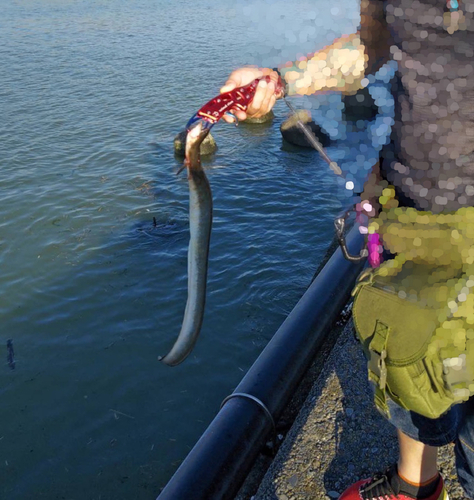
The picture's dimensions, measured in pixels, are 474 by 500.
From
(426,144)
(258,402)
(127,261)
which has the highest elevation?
(426,144)

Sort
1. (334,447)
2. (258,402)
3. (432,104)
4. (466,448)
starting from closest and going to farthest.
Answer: (432,104) → (466,448) → (334,447) → (258,402)

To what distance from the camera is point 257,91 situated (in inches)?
91.7

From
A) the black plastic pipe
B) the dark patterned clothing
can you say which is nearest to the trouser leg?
the dark patterned clothing

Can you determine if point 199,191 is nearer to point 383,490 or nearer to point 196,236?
point 196,236

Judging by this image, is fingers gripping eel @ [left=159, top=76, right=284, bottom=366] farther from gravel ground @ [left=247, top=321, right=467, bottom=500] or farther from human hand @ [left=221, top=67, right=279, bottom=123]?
gravel ground @ [left=247, top=321, right=467, bottom=500]

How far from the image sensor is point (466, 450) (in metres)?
2.46

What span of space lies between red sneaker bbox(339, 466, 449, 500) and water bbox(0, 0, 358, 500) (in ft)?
8.19

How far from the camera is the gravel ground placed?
3715 mm

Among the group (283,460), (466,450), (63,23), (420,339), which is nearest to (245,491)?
(283,460)

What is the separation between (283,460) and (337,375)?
96 cm

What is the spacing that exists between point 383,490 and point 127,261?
743cm

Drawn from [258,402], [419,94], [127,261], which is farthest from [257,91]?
[127,261]

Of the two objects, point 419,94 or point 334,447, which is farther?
point 334,447

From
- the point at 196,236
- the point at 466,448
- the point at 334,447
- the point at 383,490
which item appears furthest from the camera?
the point at 334,447
